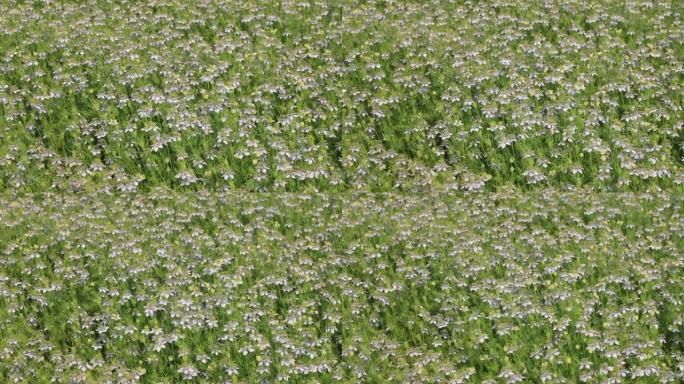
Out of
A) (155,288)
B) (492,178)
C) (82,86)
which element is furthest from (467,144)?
(82,86)

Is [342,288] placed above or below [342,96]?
below

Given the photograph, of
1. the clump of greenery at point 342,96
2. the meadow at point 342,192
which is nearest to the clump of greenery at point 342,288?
the meadow at point 342,192

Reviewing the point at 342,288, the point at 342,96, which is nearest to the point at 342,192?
the point at 342,96

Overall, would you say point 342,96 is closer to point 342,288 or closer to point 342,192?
point 342,192

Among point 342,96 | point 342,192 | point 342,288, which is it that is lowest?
point 342,288

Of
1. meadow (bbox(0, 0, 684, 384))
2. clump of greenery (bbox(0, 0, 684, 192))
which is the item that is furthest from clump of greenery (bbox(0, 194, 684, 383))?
clump of greenery (bbox(0, 0, 684, 192))
